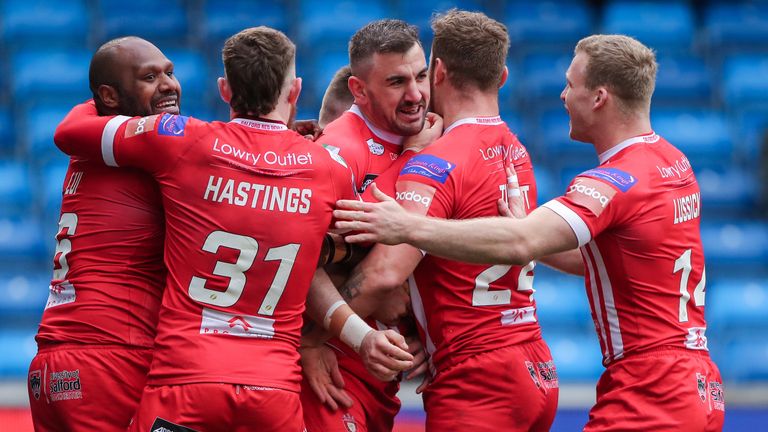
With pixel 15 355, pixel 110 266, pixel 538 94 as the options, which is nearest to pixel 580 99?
pixel 110 266

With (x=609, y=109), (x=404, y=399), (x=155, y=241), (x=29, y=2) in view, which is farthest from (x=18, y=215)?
(x=609, y=109)

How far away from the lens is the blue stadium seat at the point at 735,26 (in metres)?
12.9

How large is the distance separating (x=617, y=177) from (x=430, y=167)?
85 centimetres

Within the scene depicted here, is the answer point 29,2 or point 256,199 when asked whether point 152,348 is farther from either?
point 29,2

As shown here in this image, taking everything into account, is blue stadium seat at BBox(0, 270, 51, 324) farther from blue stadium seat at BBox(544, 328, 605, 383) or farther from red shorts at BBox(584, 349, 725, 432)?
red shorts at BBox(584, 349, 725, 432)

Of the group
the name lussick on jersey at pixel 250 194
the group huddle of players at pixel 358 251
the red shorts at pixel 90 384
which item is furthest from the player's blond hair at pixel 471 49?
the red shorts at pixel 90 384

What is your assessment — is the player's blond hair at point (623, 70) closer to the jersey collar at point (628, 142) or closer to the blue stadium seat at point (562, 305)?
the jersey collar at point (628, 142)

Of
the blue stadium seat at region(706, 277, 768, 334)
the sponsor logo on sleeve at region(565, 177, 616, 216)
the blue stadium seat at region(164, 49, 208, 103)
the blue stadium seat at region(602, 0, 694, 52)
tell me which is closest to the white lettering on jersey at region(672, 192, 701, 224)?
the sponsor logo on sleeve at region(565, 177, 616, 216)

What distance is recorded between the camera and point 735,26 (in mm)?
13031

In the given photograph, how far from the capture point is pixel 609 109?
5.17m

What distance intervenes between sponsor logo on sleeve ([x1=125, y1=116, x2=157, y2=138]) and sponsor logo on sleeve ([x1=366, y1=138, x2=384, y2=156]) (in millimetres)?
1188

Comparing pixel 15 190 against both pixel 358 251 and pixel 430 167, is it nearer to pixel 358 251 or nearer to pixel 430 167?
pixel 358 251

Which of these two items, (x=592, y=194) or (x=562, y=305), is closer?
(x=592, y=194)

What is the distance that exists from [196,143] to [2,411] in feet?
13.0
